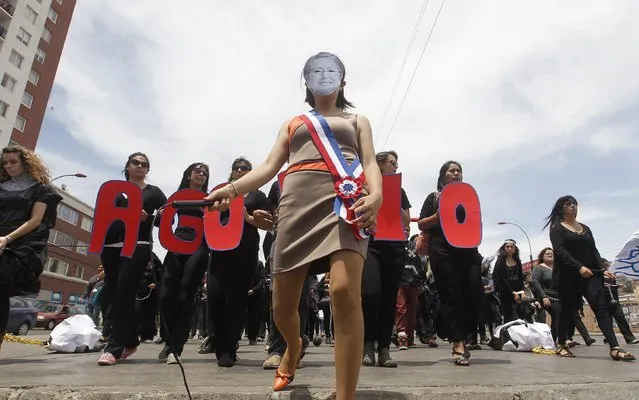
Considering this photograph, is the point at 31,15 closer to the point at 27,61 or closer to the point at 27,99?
the point at 27,61

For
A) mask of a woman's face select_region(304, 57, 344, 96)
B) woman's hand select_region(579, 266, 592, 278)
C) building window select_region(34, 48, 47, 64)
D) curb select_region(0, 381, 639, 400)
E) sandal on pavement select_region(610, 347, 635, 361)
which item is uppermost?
building window select_region(34, 48, 47, 64)

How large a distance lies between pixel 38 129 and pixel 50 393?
159 ft

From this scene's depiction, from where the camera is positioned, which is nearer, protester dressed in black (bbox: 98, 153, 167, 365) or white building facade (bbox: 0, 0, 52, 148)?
protester dressed in black (bbox: 98, 153, 167, 365)

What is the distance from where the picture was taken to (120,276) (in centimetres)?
450

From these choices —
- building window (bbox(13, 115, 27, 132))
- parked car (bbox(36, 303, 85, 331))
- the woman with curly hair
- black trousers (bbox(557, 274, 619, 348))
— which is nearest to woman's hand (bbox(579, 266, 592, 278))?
black trousers (bbox(557, 274, 619, 348))

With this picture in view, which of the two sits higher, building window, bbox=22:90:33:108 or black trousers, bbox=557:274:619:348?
building window, bbox=22:90:33:108

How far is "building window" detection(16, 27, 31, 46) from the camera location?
40.8 metres

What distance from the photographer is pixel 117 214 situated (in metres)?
4.66

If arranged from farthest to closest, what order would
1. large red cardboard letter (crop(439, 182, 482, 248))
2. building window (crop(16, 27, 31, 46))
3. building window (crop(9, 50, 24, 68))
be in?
building window (crop(16, 27, 31, 46)) < building window (crop(9, 50, 24, 68)) < large red cardboard letter (crop(439, 182, 482, 248))

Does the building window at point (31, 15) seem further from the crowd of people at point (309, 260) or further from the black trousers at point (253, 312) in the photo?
the crowd of people at point (309, 260)

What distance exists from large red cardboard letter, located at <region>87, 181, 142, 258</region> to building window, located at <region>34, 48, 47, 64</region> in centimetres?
4757

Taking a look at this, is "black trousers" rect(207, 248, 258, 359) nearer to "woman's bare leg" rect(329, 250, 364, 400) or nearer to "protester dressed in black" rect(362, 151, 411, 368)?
"protester dressed in black" rect(362, 151, 411, 368)

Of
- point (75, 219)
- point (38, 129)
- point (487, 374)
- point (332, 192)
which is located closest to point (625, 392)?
point (487, 374)

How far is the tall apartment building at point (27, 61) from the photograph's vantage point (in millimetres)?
39188
